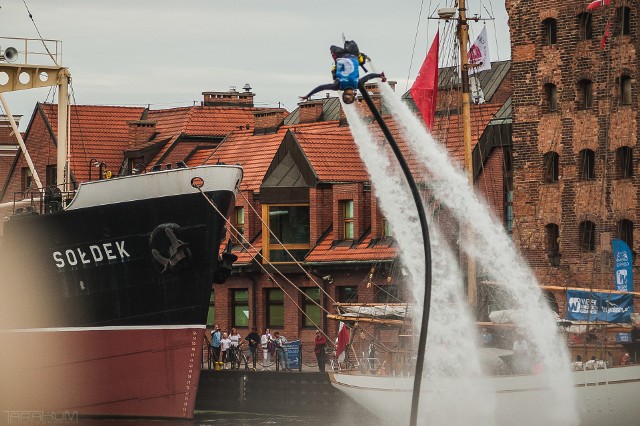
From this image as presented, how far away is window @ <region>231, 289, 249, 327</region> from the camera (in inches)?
2623

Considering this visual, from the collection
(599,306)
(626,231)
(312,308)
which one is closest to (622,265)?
(626,231)

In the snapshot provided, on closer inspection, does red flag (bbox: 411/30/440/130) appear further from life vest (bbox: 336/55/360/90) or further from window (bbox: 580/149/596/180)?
life vest (bbox: 336/55/360/90)

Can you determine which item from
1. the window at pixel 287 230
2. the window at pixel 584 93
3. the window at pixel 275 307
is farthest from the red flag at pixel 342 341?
the window at pixel 275 307

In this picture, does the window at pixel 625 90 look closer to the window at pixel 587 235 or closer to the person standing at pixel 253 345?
the window at pixel 587 235

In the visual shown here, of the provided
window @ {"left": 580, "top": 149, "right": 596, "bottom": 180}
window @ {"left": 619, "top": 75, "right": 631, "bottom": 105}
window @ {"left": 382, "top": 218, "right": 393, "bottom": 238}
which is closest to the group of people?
window @ {"left": 382, "top": 218, "right": 393, "bottom": 238}

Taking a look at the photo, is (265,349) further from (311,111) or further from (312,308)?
(311,111)

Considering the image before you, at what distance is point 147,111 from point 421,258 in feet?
146

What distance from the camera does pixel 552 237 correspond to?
191 feet

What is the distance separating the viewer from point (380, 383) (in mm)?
44344

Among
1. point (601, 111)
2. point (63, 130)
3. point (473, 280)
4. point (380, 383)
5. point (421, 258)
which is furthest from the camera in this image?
point (601, 111)

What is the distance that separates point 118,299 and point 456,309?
9905mm

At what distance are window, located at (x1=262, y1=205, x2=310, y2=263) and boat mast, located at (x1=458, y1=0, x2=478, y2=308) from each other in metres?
15.8

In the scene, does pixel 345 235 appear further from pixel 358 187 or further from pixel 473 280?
pixel 473 280

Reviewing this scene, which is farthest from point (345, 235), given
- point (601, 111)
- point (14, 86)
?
point (14, 86)
